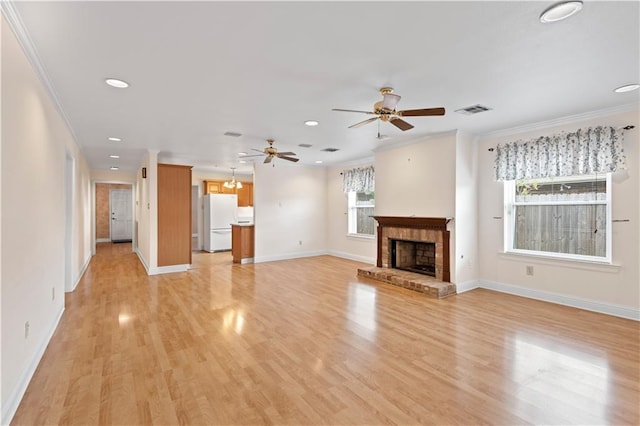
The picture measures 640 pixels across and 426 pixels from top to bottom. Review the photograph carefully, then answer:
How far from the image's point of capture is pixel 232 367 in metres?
2.62

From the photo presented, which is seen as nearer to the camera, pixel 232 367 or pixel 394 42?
pixel 394 42

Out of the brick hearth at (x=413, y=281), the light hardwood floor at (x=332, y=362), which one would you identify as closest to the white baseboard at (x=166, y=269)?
the light hardwood floor at (x=332, y=362)

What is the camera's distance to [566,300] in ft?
14.1

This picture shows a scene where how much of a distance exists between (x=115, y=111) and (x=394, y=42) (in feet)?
11.0

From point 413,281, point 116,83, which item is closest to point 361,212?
point 413,281

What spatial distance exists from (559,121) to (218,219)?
329 inches

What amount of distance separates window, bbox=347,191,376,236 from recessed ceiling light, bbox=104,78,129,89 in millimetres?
5583

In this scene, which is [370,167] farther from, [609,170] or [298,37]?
[298,37]

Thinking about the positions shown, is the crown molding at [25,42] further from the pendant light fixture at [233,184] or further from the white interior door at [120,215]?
the white interior door at [120,215]

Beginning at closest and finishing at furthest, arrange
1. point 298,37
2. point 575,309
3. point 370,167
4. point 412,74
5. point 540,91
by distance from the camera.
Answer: point 298,37
point 412,74
point 540,91
point 575,309
point 370,167

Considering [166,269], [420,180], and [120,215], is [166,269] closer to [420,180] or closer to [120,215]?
[420,180]

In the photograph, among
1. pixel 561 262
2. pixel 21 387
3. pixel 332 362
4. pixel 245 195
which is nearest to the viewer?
pixel 21 387

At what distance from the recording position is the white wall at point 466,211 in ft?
16.4

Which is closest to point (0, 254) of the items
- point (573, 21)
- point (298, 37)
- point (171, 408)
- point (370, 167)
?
point (171, 408)
